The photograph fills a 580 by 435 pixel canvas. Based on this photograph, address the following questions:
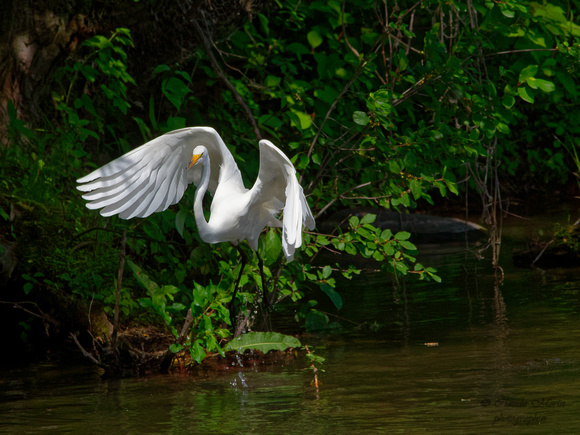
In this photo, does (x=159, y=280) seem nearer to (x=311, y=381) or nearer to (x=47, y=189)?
(x=47, y=189)

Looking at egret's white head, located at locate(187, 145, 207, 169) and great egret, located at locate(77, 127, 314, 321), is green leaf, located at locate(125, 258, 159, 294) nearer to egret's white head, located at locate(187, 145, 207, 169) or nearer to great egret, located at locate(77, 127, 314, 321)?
great egret, located at locate(77, 127, 314, 321)

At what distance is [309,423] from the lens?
389 cm

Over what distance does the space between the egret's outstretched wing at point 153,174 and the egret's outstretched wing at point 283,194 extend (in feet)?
0.96

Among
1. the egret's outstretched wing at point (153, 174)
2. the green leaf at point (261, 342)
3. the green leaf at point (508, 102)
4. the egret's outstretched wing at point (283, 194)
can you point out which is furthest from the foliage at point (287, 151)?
the egret's outstretched wing at point (283, 194)

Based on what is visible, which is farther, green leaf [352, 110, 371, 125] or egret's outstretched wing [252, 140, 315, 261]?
green leaf [352, 110, 371, 125]

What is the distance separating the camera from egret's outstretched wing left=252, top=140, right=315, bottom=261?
13.4ft

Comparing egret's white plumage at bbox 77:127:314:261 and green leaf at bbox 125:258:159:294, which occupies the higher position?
egret's white plumage at bbox 77:127:314:261

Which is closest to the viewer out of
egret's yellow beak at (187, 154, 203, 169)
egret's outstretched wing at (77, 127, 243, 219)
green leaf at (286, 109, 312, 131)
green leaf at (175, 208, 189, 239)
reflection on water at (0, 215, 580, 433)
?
reflection on water at (0, 215, 580, 433)

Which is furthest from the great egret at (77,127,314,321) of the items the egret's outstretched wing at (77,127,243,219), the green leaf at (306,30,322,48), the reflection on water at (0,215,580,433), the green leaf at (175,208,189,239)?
the green leaf at (306,30,322,48)

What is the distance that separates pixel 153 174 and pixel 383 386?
77.3 inches

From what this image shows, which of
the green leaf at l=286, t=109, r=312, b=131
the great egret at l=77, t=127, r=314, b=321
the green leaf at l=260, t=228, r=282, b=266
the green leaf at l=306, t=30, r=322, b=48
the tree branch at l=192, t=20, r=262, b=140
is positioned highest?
the green leaf at l=306, t=30, r=322, b=48

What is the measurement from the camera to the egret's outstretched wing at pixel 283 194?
4.10 metres

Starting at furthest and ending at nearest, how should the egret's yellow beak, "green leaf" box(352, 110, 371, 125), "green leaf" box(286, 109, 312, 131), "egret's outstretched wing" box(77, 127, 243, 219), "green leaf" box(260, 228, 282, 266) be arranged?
"green leaf" box(286, 109, 312, 131) < "green leaf" box(260, 228, 282, 266) < "green leaf" box(352, 110, 371, 125) < the egret's yellow beak < "egret's outstretched wing" box(77, 127, 243, 219)

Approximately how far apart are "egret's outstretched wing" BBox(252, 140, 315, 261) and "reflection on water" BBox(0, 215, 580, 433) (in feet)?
2.86
